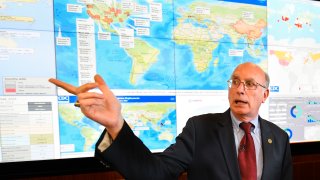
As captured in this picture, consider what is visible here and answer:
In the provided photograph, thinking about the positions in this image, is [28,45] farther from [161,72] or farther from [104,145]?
[104,145]

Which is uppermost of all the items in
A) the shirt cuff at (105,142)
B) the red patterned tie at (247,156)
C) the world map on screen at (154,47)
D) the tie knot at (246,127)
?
the world map on screen at (154,47)

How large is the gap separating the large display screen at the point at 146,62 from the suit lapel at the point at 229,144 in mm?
615

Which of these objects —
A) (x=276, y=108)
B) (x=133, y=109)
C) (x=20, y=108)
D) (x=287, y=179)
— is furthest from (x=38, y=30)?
(x=276, y=108)

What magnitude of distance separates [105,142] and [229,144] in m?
0.81

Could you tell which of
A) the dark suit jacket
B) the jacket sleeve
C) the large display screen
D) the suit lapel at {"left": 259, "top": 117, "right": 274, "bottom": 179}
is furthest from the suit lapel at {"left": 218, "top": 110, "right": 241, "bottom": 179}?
the large display screen

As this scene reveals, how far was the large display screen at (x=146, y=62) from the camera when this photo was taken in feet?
5.85

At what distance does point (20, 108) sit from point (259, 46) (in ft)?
6.48

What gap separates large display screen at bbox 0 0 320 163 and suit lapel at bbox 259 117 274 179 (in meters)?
0.65

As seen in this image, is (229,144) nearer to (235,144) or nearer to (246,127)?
(235,144)

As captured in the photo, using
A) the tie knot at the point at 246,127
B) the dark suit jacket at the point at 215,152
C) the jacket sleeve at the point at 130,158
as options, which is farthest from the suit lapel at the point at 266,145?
the jacket sleeve at the point at 130,158

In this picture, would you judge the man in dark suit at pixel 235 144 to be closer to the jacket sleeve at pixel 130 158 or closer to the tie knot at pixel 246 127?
the tie knot at pixel 246 127

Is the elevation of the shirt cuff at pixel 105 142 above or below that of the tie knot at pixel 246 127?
above

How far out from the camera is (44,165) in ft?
6.07

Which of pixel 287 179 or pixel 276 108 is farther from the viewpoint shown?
pixel 276 108
